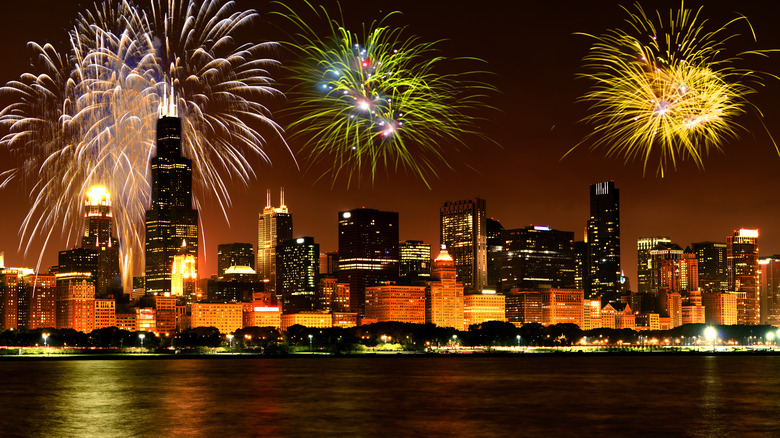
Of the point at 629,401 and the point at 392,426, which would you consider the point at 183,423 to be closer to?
the point at 392,426

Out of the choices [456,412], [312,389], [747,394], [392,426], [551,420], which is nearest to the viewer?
[392,426]

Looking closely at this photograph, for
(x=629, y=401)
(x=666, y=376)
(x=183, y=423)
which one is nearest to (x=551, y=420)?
(x=629, y=401)

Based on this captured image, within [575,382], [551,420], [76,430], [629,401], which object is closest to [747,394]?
[629,401]

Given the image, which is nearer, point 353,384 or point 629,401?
point 629,401

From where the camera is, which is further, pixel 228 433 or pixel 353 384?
pixel 353 384

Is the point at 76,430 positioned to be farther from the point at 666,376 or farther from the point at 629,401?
the point at 666,376

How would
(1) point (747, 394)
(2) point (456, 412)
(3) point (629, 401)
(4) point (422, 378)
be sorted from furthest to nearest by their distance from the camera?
(4) point (422, 378)
(1) point (747, 394)
(3) point (629, 401)
(2) point (456, 412)
